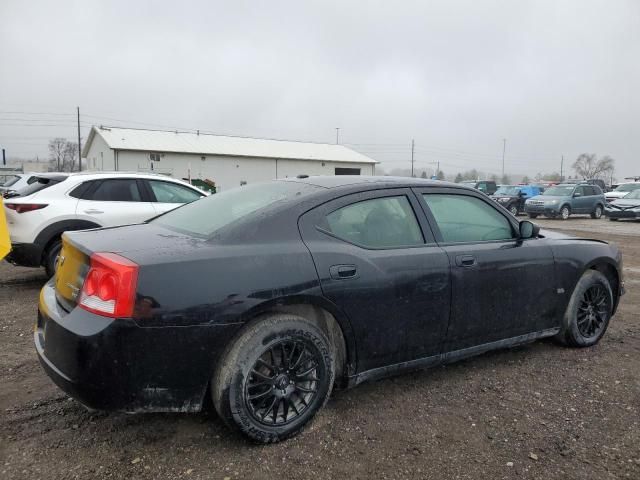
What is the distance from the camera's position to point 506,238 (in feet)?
12.3

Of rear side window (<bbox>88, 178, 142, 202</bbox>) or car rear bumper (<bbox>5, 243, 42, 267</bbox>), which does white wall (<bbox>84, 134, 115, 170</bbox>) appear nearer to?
rear side window (<bbox>88, 178, 142, 202</bbox>)

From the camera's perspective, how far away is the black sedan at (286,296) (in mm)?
2364

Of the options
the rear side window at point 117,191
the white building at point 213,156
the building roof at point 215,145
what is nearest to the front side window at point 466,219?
the rear side window at point 117,191

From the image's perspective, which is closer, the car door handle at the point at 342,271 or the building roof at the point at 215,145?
the car door handle at the point at 342,271

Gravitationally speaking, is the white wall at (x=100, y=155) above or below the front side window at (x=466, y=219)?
above

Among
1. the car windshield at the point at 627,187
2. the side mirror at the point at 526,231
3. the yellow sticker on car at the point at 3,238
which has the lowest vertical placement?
the yellow sticker on car at the point at 3,238

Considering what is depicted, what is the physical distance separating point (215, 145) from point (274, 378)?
44.7 meters

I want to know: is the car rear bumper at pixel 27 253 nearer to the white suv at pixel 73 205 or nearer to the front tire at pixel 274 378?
the white suv at pixel 73 205

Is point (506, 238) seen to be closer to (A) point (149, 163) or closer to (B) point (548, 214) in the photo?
(B) point (548, 214)

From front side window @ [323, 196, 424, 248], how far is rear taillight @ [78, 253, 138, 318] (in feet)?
3.80

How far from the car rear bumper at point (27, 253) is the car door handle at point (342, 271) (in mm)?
4593

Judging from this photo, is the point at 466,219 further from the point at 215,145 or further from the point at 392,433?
the point at 215,145

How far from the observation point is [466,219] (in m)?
3.62

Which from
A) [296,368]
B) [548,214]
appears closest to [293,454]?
[296,368]
